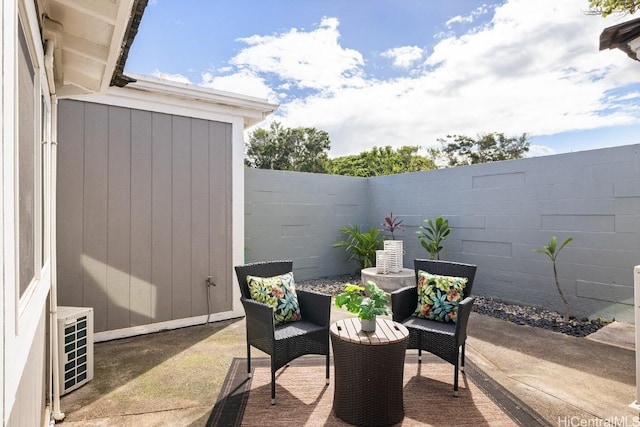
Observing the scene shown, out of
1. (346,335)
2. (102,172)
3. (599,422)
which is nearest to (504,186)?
(599,422)

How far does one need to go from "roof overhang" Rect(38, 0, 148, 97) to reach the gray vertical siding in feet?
3.66

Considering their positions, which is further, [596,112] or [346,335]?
[596,112]

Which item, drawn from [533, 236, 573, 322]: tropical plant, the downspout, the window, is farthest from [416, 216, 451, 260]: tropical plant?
the window

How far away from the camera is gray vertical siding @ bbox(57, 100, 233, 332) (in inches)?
149

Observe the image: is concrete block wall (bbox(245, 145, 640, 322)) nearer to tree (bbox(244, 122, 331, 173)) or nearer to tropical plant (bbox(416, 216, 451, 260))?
tropical plant (bbox(416, 216, 451, 260))

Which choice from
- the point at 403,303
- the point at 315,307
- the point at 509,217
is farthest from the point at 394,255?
the point at 315,307

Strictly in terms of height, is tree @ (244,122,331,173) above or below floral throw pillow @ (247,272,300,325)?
above

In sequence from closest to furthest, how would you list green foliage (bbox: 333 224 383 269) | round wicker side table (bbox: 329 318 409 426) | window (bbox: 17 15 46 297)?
window (bbox: 17 15 46 297) → round wicker side table (bbox: 329 318 409 426) → green foliage (bbox: 333 224 383 269)

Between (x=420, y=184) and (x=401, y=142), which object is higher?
(x=401, y=142)

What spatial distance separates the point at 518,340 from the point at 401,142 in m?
16.2

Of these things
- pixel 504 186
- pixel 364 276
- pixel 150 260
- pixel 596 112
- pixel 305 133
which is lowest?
pixel 364 276

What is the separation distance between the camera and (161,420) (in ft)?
8.16

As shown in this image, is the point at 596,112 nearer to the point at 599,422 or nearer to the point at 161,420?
the point at 599,422

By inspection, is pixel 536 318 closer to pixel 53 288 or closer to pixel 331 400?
pixel 331 400
